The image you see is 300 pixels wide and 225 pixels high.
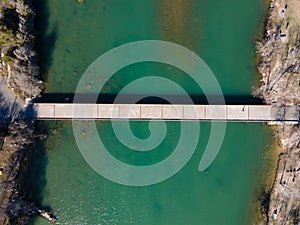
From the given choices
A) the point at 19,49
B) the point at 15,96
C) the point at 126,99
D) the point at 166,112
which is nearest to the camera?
the point at 19,49

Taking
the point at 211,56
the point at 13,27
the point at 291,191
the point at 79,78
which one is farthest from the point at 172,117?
the point at 13,27

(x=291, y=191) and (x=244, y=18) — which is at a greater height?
(x=244, y=18)

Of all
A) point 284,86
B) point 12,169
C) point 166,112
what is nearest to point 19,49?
point 12,169

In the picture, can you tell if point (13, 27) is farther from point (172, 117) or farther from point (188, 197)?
point (188, 197)

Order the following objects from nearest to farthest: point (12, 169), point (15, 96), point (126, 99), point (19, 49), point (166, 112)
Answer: point (19, 49) < point (12, 169) < point (15, 96) < point (166, 112) < point (126, 99)

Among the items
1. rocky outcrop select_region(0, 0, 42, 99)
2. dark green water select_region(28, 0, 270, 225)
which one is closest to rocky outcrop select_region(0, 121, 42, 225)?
dark green water select_region(28, 0, 270, 225)

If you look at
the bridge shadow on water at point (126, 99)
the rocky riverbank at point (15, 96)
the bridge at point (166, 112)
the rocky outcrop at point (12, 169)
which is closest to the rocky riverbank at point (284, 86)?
the bridge at point (166, 112)

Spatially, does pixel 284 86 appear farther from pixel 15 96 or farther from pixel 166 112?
pixel 15 96
